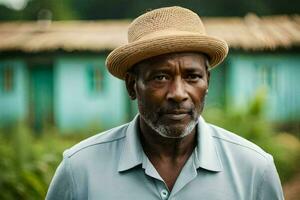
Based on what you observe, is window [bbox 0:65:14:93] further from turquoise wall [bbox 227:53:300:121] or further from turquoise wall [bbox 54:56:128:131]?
turquoise wall [bbox 227:53:300:121]

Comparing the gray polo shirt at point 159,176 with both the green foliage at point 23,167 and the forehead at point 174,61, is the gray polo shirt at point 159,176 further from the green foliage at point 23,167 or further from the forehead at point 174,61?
the green foliage at point 23,167

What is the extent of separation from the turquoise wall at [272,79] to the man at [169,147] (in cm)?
1155

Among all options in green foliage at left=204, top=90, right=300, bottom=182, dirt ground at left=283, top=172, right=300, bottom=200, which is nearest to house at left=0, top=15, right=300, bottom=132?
green foliage at left=204, top=90, right=300, bottom=182

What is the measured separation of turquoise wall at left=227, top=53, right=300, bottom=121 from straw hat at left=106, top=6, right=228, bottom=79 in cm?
1155

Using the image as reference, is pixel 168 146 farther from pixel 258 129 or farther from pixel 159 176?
pixel 258 129

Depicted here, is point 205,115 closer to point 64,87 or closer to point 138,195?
point 64,87

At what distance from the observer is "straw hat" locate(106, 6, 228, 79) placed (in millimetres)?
2354

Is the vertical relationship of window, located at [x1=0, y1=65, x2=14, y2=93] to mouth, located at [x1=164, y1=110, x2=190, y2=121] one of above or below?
below

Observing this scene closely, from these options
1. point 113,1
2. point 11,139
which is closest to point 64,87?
point 11,139

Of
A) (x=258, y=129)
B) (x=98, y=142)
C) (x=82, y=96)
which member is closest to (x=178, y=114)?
(x=98, y=142)

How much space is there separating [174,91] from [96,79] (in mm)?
11933

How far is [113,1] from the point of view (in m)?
24.9

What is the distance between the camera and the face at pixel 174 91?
238 centimetres

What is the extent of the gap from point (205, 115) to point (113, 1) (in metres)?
16.1
